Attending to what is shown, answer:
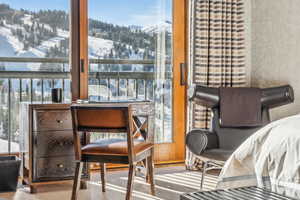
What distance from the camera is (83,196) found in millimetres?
3406

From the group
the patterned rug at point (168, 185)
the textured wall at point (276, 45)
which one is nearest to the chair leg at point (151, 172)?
the patterned rug at point (168, 185)

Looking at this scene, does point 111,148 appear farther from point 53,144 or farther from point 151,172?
point 53,144

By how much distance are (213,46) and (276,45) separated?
0.61 metres

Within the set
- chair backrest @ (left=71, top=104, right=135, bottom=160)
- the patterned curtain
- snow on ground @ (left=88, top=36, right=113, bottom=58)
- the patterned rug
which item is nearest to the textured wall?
the patterned curtain

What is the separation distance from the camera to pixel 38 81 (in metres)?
4.18

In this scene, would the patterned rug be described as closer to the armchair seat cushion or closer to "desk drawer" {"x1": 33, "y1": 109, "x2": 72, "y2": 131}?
the armchair seat cushion

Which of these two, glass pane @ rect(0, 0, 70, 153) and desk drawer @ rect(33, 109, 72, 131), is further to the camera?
glass pane @ rect(0, 0, 70, 153)

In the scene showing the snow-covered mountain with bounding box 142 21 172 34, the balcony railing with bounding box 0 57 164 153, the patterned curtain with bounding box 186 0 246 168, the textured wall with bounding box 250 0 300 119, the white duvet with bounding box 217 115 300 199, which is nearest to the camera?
the white duvet with bounding box 217 115 300 199

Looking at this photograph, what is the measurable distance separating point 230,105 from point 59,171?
1.55 meters

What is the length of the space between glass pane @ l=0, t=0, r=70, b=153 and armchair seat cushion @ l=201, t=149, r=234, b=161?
157 cm

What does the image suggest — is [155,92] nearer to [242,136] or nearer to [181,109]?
[181,109]

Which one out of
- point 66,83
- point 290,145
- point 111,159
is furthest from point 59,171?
point 290,145

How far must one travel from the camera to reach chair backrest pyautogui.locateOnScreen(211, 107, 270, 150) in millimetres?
3646

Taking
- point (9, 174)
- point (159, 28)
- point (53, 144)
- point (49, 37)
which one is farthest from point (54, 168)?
point (159, 28)
